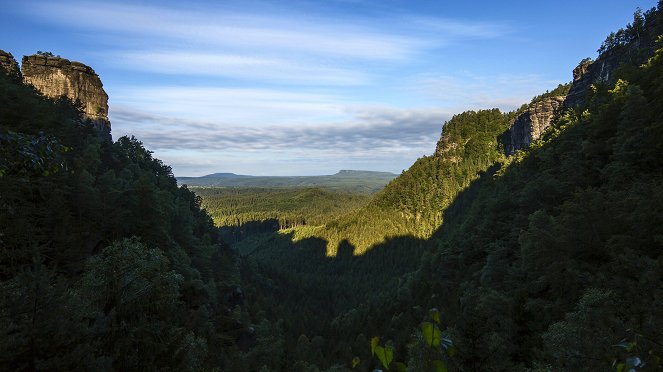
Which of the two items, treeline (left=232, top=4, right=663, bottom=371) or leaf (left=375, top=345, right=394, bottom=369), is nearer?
leaf (left=375, top=345, right=394, bottom=369)

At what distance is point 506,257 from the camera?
54.0m

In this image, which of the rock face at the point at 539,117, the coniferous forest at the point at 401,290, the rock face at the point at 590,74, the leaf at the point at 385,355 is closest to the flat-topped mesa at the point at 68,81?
the coniferous forest at the point at 401,290

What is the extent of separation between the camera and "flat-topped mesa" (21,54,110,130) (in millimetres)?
124812

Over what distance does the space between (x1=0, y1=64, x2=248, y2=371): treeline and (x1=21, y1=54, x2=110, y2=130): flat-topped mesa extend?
43621mm

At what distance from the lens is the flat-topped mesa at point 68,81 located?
125 metres

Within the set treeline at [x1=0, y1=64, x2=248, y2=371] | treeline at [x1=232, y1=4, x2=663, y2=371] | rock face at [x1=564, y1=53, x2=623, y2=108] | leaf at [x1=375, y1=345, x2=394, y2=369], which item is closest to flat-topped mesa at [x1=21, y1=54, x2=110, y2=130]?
treeline at [x1=0, y1=64, x2=248, y2=371]

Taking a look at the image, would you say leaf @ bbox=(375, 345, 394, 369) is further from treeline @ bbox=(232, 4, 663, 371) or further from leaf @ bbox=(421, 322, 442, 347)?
treeline @ bbox=(232, 4, 663, 371)

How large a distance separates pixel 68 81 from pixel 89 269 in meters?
124

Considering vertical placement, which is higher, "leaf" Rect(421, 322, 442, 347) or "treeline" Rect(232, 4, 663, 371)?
"leaf" Rect(421, 322, 442, 347)

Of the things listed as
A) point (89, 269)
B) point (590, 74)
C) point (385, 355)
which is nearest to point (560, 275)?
point (385, 355)

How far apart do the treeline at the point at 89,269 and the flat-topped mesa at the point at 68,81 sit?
43621mm

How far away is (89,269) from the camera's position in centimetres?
3475

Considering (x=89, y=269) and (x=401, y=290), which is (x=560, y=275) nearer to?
(x=89, y=269)

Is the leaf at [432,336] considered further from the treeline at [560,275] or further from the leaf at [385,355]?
the leaf at [385,355]
